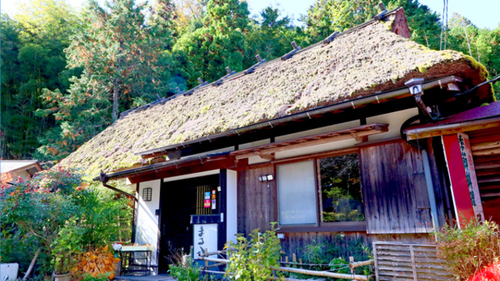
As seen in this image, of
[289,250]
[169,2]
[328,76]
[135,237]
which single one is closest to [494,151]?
[328,76]

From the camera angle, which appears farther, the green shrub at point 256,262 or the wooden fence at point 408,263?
the green shrub at point 256,262

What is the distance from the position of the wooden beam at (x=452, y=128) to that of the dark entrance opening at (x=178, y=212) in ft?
15.1

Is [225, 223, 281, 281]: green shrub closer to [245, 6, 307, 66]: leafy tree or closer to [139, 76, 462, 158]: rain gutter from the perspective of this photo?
[139, 76, 462, 158]: rain gutter

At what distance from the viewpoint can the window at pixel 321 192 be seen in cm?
558

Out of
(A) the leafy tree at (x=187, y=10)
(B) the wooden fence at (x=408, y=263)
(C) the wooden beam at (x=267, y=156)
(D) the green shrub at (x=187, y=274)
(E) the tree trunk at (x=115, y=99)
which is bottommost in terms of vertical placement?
(D) the green shrub at (x=187, y=274)

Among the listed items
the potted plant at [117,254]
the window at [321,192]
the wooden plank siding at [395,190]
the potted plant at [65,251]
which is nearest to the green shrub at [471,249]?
the wooden plank siding at [395,190]

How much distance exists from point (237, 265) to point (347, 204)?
2.30 metres

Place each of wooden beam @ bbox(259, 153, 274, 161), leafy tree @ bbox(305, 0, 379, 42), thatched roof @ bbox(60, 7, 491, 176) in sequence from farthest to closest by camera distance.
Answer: leafy tree @ bbox(305, 0, 379, 42)
wooden beam @ bbox(259, 153, 274, 161)
thatched roof @ bbox(60, 7, 491, 176)

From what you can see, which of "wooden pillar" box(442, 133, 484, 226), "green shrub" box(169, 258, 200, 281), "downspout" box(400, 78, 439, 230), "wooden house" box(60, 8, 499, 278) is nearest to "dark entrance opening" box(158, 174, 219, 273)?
"wooden house" box(60, 8, 499, 278)

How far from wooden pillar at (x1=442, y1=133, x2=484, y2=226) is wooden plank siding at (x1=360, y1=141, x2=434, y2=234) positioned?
50 centimetres

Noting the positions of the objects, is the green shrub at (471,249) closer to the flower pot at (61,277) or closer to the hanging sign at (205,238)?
the hanging sign at (205,238)

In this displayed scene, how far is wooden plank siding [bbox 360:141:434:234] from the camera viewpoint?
4805 mm

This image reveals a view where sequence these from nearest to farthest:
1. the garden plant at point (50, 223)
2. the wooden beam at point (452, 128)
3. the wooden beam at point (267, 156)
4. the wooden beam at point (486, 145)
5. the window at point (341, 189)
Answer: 1. the wooden beam at point (452, 128)
2. the wooden beam at point (486, 145)
3. the window at point (341, 189)
4. the garden plant at point (50, 223)
5. the wooden beam at point (267, 156)

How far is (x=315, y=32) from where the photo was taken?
21484 millimetres
